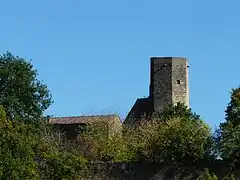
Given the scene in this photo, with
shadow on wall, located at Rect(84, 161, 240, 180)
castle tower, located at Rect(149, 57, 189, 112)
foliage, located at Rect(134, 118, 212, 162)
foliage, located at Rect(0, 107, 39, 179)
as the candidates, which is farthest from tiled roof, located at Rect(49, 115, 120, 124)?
foliage, located at Rect(0, 107, 39, 179)

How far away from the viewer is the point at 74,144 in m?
63.8

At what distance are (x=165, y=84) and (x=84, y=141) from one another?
65.9 ft

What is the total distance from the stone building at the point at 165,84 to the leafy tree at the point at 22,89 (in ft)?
53.0

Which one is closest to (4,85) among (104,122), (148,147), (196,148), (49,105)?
(49,105)

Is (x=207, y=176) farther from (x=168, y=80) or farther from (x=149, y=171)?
(x=168, y=80)

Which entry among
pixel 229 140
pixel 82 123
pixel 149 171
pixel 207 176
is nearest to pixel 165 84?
pixel 82 123

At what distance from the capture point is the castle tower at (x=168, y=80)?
8094 cm

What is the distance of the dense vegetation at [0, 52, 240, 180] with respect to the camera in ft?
136

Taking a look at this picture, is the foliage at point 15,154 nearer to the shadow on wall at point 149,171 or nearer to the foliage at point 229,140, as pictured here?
the shadow on wall at point 149,171

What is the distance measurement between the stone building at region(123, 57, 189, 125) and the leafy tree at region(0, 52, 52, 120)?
1615 cm

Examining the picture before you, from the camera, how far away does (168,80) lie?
81688mm

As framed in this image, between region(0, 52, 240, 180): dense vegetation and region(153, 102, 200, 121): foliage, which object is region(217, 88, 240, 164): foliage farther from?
region(153, 102, 200, 121): foliage

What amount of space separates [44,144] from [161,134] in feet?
27.7

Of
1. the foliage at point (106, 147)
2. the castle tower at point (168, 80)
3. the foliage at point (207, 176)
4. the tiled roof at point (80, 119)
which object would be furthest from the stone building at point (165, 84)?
the foliage at point (207, 176)
